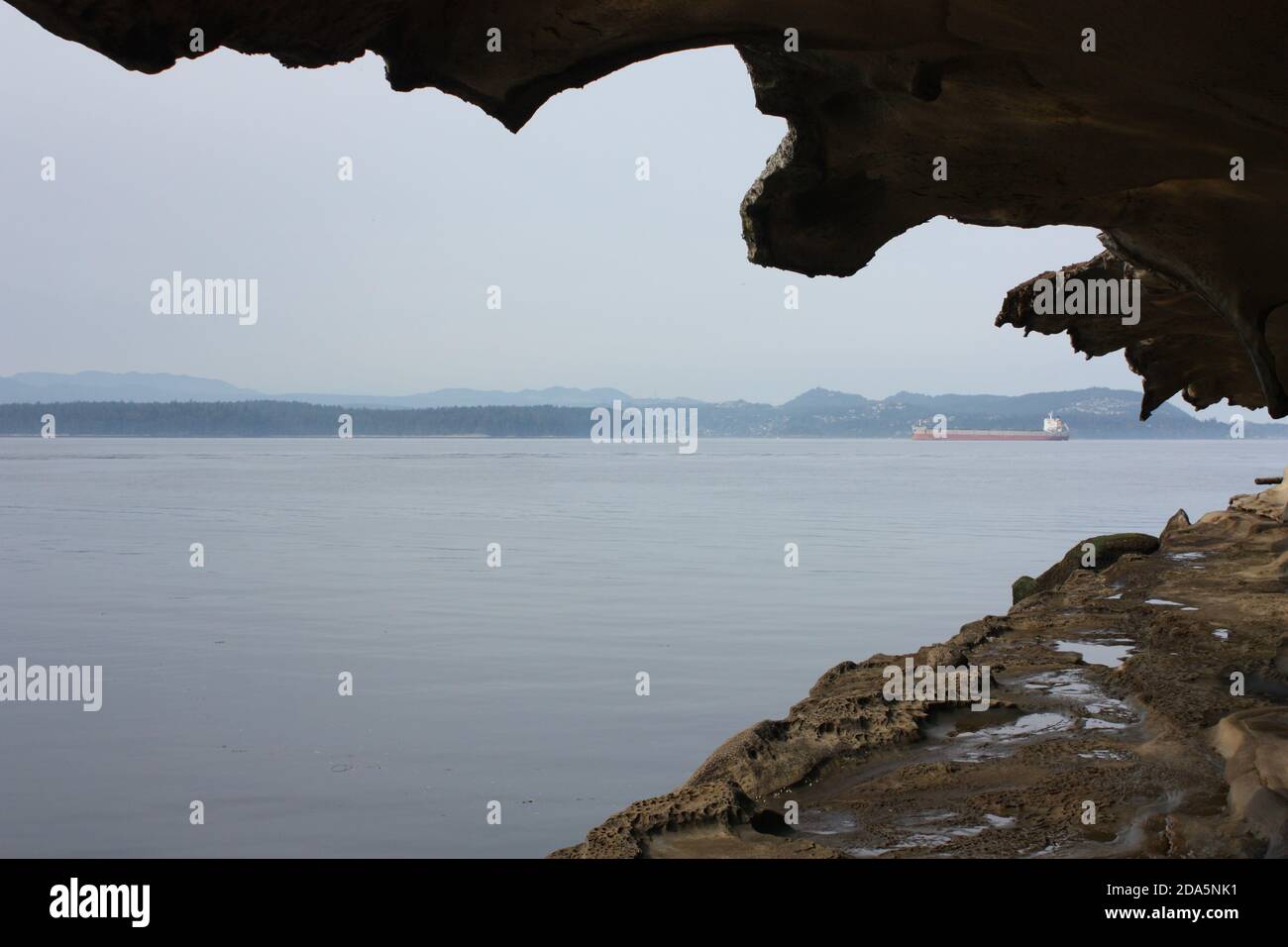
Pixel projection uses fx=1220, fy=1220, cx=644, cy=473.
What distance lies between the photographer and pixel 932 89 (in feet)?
16.8

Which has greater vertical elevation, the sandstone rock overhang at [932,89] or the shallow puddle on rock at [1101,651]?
the sandstone rock overhang at [932,89]

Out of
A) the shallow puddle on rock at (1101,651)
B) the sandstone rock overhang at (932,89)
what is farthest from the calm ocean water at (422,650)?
Result: the sandstone rock overhang at (932,89)

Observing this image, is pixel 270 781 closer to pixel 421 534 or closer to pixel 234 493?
pixel 421 534

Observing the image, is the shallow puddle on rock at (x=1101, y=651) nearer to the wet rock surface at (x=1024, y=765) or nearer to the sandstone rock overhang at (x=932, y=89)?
the wet rock surface at (x=1024, y=765)

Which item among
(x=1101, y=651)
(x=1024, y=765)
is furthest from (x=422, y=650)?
(x=1024, y=765)

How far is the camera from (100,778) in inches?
320

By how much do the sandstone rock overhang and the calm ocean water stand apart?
3936 millimetres

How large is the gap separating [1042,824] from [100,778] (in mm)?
6039

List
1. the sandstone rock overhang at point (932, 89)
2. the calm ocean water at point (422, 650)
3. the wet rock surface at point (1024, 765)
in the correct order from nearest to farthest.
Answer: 1. the sandstone rock overhang at point (932, 89)
2. the wet rock surface at point (1024, 765)
3. the calm ocean water at point (422, 650)

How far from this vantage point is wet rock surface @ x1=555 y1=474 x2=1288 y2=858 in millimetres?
5297

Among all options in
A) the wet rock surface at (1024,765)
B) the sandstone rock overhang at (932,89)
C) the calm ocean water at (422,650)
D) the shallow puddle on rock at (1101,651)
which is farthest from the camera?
the shallow puddle on rock at (1101,651)

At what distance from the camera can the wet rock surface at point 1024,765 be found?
530cm

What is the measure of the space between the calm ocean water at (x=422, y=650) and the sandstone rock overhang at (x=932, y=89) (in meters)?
3.94

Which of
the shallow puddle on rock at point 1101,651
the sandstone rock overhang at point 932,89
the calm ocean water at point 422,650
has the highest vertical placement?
the sandstone rock overhang at point 932,89
